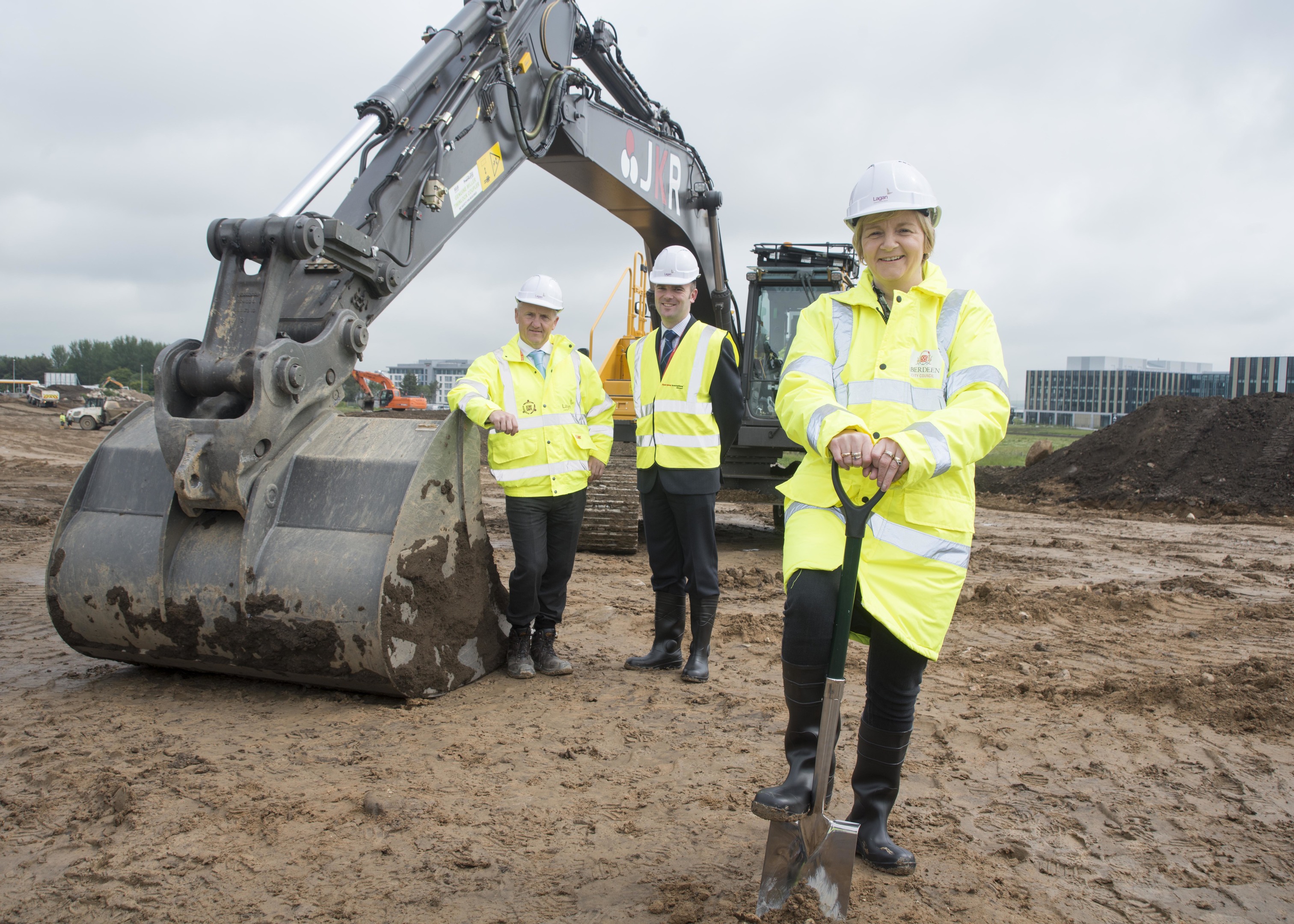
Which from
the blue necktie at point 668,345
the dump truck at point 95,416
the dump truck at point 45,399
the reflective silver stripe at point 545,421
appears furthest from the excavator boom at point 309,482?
the dump truck at point 45,399

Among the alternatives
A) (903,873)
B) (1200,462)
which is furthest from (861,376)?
(1200,462)

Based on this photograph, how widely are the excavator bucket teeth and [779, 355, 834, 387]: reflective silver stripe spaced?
1928 mm

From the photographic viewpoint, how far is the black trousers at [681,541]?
466cm

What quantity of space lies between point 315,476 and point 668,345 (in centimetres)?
183

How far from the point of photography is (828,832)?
2.35 meters

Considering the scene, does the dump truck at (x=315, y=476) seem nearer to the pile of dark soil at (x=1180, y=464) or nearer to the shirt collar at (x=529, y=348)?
the shirt collar at (x=529, y=348)

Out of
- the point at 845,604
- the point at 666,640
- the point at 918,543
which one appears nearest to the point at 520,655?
the point at 666,640

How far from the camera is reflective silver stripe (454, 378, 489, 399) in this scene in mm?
4363

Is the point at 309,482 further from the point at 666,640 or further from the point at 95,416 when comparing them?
the point at 95,416

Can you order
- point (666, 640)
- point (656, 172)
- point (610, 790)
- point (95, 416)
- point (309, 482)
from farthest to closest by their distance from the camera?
point (95, 416), point (656, 172), point (666, 640), point (309, 482), point (610, 790)

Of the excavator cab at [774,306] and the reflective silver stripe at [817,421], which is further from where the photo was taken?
the excavator cab at [774,306]

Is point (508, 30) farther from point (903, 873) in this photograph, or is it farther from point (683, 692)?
point (903, 873)

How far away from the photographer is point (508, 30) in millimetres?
5090

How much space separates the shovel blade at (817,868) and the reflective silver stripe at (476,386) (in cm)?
257
